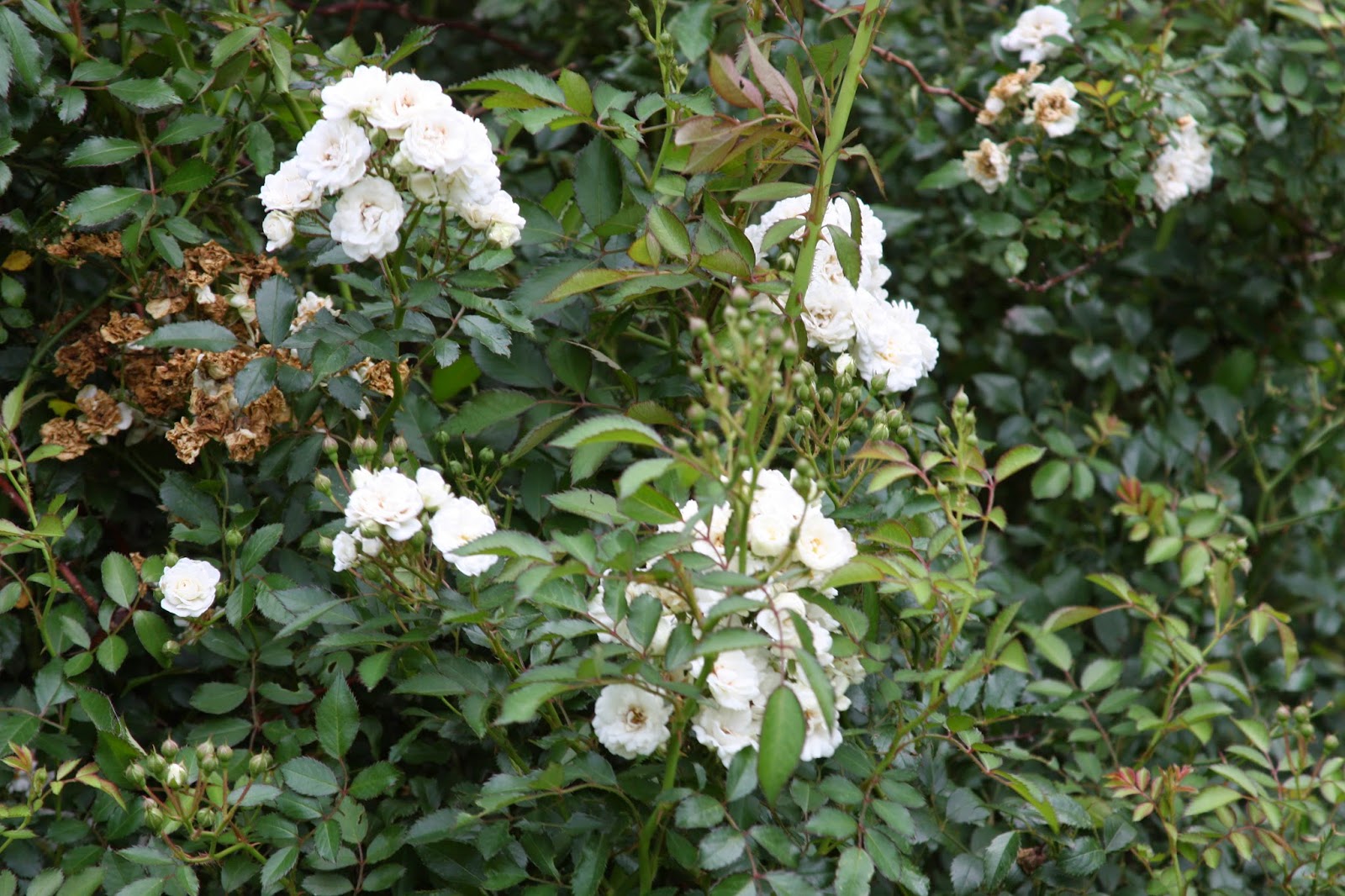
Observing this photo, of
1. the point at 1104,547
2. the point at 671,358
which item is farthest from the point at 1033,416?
the point at 671,358

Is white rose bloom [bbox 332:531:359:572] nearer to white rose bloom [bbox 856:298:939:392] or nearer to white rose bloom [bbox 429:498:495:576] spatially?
white rose bloom [bbox 429:498:495:576]

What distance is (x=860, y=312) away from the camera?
1376mm

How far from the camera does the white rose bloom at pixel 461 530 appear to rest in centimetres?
115

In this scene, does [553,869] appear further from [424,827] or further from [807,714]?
[807,714]

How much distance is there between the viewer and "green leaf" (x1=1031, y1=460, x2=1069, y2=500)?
2047 mm

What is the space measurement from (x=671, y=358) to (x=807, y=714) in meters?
0.56

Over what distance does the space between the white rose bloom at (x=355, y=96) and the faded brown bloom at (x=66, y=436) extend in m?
0.63

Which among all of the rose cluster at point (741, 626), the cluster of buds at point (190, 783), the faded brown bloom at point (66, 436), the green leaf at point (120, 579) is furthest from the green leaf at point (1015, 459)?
the faded brown bloom at point (66, 436)

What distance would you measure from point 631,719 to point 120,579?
0.69 meters

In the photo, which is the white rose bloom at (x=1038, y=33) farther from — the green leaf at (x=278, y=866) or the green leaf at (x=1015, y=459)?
the green leaf at (x=278, y=866)

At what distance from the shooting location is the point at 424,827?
1259mm

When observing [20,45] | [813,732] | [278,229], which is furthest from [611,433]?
[20,45]

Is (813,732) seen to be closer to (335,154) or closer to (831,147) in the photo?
(831,147)

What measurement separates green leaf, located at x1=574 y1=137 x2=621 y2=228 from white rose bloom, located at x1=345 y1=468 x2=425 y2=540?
48 centimetres
